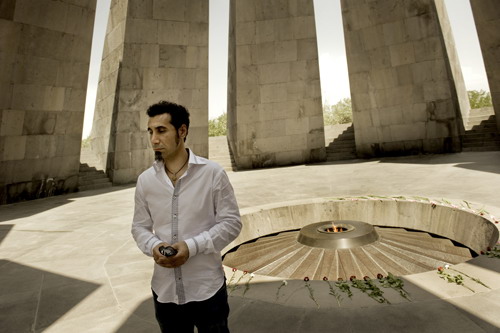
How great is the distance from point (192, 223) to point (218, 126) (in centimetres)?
3831

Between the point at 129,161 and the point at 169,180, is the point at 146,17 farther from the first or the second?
the point at 169,180

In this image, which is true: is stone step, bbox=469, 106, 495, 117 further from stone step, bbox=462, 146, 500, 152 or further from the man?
the man

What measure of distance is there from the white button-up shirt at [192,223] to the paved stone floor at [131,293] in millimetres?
927

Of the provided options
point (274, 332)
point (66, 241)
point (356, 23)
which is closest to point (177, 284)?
point (274, 332)

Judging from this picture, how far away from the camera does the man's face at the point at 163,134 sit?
71.9 inches

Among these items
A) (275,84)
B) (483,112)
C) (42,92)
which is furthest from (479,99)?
(42,92)

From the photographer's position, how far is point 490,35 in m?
11.2

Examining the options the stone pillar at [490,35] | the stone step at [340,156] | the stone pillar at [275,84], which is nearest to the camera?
the stone pillar at [490,35]

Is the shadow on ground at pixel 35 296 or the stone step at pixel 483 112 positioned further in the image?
the stone step at pixel 483 112

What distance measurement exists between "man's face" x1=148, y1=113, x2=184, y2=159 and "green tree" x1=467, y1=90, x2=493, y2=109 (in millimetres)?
29605

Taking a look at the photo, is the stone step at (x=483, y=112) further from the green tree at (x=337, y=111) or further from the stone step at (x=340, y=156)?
the green tree at (x=337, y=111)

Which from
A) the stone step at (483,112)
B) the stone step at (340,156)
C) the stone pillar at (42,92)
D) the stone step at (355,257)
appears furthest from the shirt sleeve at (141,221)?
the stone step at (483,112)

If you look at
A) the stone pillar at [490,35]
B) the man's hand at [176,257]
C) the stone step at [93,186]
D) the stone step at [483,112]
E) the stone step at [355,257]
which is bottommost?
the stone step at [355,257]

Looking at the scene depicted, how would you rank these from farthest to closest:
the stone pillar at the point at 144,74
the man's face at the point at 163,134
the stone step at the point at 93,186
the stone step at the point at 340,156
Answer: the stone step at the point at 340,156, the stone pillar at the point at 144,74, the stone step at the point at 93,186, the man's face at the point at 163,134
